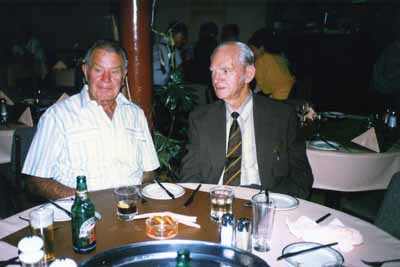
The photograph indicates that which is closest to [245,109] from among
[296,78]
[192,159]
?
[192,159]

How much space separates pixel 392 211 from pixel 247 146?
3.04 ft

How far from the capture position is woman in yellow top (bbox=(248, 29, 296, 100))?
5.11m

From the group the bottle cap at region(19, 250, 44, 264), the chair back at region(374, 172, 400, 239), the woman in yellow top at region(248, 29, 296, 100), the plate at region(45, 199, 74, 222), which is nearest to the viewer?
the bottle cap at region(19, 250, 44, 264)

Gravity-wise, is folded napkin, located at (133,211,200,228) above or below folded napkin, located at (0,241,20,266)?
below

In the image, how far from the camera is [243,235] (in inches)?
53.2

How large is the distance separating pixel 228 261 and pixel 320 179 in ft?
6.33

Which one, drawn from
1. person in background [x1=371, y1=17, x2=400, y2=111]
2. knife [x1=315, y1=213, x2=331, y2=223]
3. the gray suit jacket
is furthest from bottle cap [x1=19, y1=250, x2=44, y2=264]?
person in background [x1=371, y1=17, x2=400, y2=111]

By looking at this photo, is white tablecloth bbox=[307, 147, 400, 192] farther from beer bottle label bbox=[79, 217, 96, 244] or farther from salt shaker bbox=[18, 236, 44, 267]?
salt shaker bbox=[18, 236, 44, 267]

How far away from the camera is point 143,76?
3.02 metres

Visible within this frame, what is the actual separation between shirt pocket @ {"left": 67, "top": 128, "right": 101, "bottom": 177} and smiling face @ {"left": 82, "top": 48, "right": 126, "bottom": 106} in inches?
9.3

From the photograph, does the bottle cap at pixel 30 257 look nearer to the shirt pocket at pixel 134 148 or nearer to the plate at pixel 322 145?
the shirt pocket at pixel 134 148

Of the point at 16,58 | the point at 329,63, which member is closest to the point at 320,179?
the point at 329,63

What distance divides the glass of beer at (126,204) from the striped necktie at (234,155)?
0.88 m

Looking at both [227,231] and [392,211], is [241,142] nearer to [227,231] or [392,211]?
[392,211]
